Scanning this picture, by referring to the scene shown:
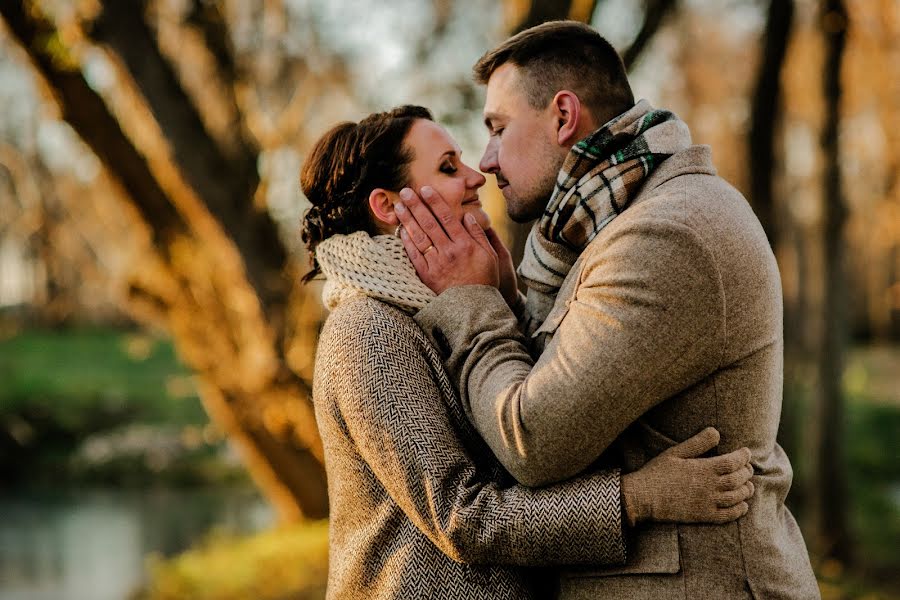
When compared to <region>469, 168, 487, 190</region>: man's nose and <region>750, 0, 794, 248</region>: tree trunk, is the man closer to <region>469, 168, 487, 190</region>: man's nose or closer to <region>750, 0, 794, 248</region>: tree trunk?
<region>469, 168, 487, 190</region>: man's nose

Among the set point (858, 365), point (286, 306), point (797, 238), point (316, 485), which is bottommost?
point (858, 365)

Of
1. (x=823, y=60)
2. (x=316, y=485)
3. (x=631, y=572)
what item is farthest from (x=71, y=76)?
(x=823, y=60)

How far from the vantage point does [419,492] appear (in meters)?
2.15

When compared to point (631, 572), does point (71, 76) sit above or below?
above

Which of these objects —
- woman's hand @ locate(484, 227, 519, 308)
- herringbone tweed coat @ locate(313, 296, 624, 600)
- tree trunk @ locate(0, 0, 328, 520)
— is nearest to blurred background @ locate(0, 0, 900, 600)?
tree trunk @ locate(0, 0, 328, 520)

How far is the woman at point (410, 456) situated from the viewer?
6.71 ft

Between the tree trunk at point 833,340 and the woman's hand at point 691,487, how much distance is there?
697 centimetres

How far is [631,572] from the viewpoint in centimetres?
208

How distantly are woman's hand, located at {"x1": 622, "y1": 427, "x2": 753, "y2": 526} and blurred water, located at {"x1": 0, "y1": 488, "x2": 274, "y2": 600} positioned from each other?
8.35 meters

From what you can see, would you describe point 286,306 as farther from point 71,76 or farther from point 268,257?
point 71,76

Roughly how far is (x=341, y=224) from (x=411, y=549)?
0.84m

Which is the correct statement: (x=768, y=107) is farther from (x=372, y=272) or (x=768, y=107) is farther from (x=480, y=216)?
(x=372, y=272)

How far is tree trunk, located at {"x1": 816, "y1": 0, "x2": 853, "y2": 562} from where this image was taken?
8312 millimetres

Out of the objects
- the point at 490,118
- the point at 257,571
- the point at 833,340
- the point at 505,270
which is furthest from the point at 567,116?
the point at 833,340
